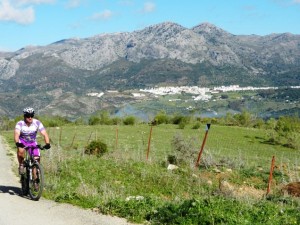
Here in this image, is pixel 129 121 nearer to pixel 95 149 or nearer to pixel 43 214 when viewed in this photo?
pixel 95 149

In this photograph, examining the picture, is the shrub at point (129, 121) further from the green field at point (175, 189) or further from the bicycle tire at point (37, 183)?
the bicycle tire at point (37, 183)

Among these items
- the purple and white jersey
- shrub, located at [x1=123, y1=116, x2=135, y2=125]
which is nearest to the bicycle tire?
the purple and white jersey

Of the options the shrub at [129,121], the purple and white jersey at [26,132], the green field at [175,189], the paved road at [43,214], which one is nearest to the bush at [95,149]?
the green field at [175,189]

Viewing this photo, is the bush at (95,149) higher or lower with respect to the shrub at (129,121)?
higher

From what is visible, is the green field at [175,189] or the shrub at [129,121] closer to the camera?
the green field at [175,189]

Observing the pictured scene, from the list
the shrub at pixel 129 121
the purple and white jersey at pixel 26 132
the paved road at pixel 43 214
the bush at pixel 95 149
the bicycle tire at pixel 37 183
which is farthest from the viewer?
the shrub at pixel 129 121

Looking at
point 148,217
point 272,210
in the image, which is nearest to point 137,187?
point 148,217

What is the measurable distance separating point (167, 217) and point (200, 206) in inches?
28.5

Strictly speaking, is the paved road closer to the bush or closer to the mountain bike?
the mountain bike

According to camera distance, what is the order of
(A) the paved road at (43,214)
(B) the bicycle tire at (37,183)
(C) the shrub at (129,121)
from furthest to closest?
(C) the shrub at (129,121) → (B) the bicycle tire at (37,183) → (A) the paved road at (43,214)

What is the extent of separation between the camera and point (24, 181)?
11.4 m

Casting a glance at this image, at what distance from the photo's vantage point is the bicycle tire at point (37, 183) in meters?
10.8

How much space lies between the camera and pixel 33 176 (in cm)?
1107

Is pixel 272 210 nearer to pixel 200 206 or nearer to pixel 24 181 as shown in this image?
pixel 200 206
